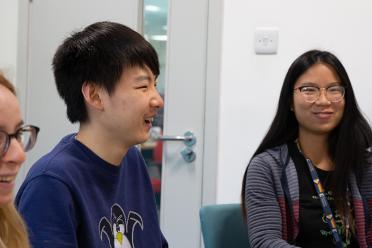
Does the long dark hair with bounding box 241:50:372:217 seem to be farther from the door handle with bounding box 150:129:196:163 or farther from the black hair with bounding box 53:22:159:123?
the black hair with bounding box 53:22:159:123

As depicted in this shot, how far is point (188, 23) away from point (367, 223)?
125 cm

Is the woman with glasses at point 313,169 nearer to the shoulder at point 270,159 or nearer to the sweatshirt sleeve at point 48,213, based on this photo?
the shoulder at point 270,159

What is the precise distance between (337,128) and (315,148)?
124mm

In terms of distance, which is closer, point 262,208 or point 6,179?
point 6,179

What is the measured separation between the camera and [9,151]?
849 mm

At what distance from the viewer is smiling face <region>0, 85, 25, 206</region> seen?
0.85m

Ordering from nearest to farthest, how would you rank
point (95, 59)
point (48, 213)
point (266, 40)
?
point (48, 213) → point (95, 59) → point (266, 40)

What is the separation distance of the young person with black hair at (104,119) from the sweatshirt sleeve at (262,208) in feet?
1.61

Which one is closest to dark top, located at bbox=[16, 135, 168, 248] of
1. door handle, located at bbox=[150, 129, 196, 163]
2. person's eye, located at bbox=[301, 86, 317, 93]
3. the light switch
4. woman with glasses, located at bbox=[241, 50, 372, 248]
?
woman with glasses, located at bbox=[241, 50, 372, 248]

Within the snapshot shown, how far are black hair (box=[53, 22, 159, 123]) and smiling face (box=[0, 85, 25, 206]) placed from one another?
0.31 metres

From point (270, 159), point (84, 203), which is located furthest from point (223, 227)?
point (84, 203)

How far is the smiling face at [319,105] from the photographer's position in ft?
5.68

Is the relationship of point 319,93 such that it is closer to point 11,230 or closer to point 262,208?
point 262,208

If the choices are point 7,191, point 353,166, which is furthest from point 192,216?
point 7,191
